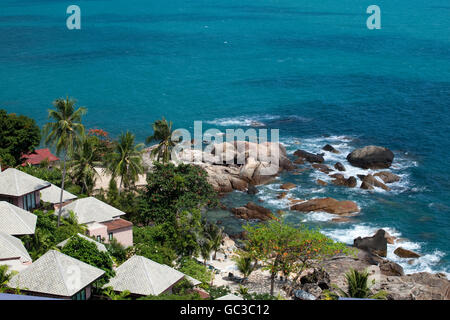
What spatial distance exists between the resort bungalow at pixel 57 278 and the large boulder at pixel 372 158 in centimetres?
4262

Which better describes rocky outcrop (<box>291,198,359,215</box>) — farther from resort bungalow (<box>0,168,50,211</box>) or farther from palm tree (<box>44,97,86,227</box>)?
resort bungalow (<box>0,168,50,211</box>)

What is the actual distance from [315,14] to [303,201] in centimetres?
14007

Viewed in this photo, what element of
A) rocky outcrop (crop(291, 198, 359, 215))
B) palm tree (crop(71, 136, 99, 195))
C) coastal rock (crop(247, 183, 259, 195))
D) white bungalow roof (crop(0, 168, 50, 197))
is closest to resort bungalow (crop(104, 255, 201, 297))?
white bungalow roof (crop(0, 168, 50, 197))

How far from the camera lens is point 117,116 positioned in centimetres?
8438

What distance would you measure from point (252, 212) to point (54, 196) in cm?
1961

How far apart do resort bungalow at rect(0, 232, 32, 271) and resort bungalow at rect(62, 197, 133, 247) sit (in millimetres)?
7249

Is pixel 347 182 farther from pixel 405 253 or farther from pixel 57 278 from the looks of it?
pixel 57 278

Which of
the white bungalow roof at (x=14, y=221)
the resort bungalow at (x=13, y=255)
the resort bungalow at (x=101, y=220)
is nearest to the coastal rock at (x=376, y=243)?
the resort bungalow at (x=101, y=220)

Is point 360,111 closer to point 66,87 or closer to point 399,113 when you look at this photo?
point 399,113

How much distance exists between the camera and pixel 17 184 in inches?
1492

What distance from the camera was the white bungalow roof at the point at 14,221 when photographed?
105 feet

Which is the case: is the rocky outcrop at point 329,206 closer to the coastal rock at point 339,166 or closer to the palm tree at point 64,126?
the coastal rock at point 339,166

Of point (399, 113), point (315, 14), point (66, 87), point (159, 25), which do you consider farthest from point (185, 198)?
point (315, 14)

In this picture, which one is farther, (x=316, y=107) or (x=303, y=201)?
(x=316, y=107)
